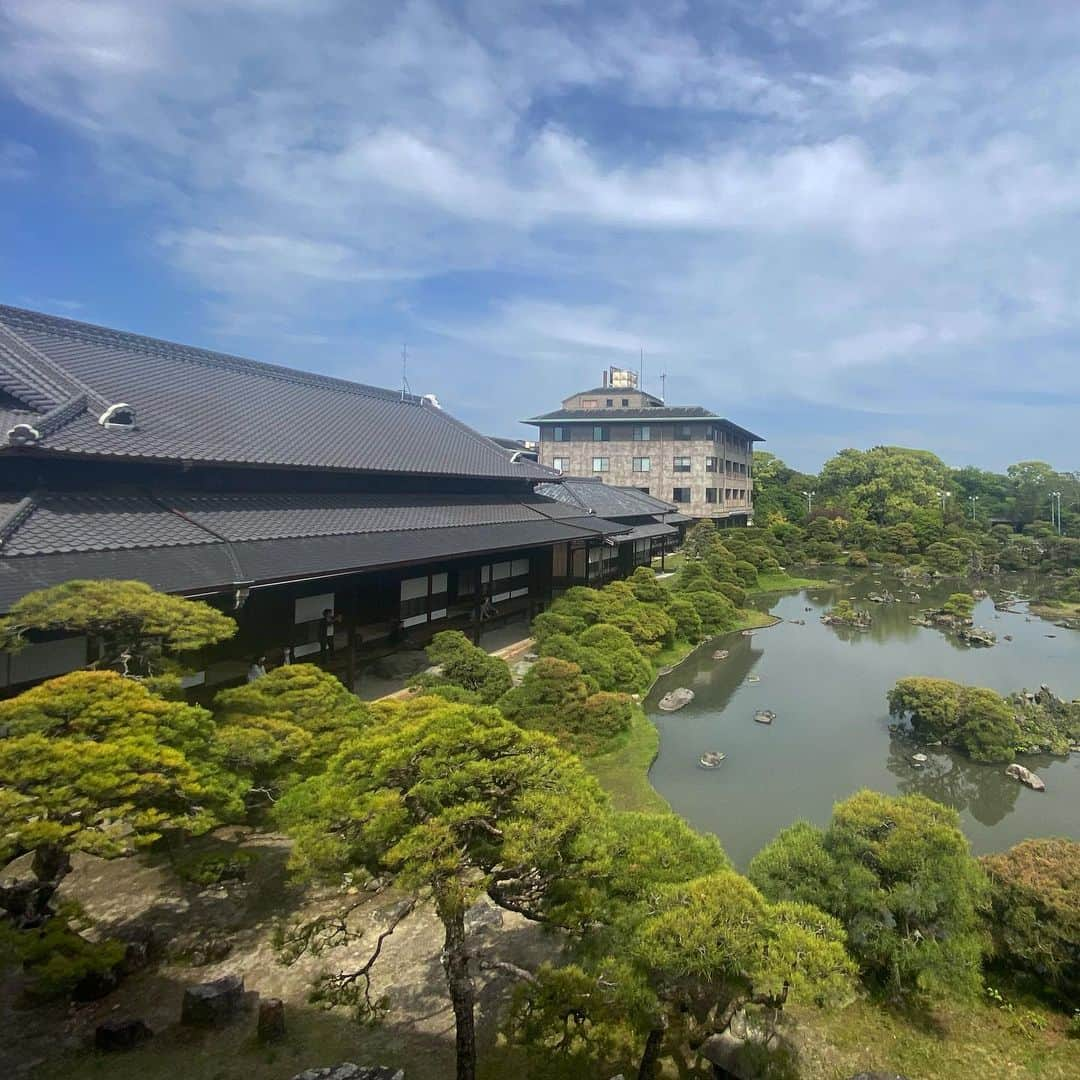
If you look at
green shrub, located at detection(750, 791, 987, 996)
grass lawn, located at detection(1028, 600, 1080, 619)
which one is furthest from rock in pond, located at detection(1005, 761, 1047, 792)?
grass lawn, located at detection(1028, 600, 1080, 619)

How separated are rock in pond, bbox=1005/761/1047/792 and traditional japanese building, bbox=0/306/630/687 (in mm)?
12057

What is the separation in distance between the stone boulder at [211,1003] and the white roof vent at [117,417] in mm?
9503

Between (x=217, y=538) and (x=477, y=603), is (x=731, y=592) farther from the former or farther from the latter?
(x=217, y=538)

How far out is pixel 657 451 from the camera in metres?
49.9

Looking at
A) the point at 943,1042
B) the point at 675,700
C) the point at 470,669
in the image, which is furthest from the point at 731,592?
the point at 943,1042

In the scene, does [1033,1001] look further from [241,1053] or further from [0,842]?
[0,842]

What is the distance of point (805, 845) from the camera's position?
23.4ft

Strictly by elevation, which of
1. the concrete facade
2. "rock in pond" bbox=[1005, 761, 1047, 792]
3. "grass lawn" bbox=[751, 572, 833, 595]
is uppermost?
the concrete facade

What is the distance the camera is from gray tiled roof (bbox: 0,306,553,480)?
11539 millimetres

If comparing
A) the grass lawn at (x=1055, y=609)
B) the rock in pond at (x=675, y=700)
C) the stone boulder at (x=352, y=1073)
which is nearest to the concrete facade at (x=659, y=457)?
the grass lawn at (x=1055, y=609)

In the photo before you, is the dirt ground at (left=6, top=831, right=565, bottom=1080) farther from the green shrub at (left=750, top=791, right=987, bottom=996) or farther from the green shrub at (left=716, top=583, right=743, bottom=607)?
the green shrub at (left=716, top=583, right=743, bottom=607)

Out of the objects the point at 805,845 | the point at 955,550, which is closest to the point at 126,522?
the point at 805,845

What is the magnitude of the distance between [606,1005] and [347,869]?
7.84 ft

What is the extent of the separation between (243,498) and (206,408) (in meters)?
2.79
